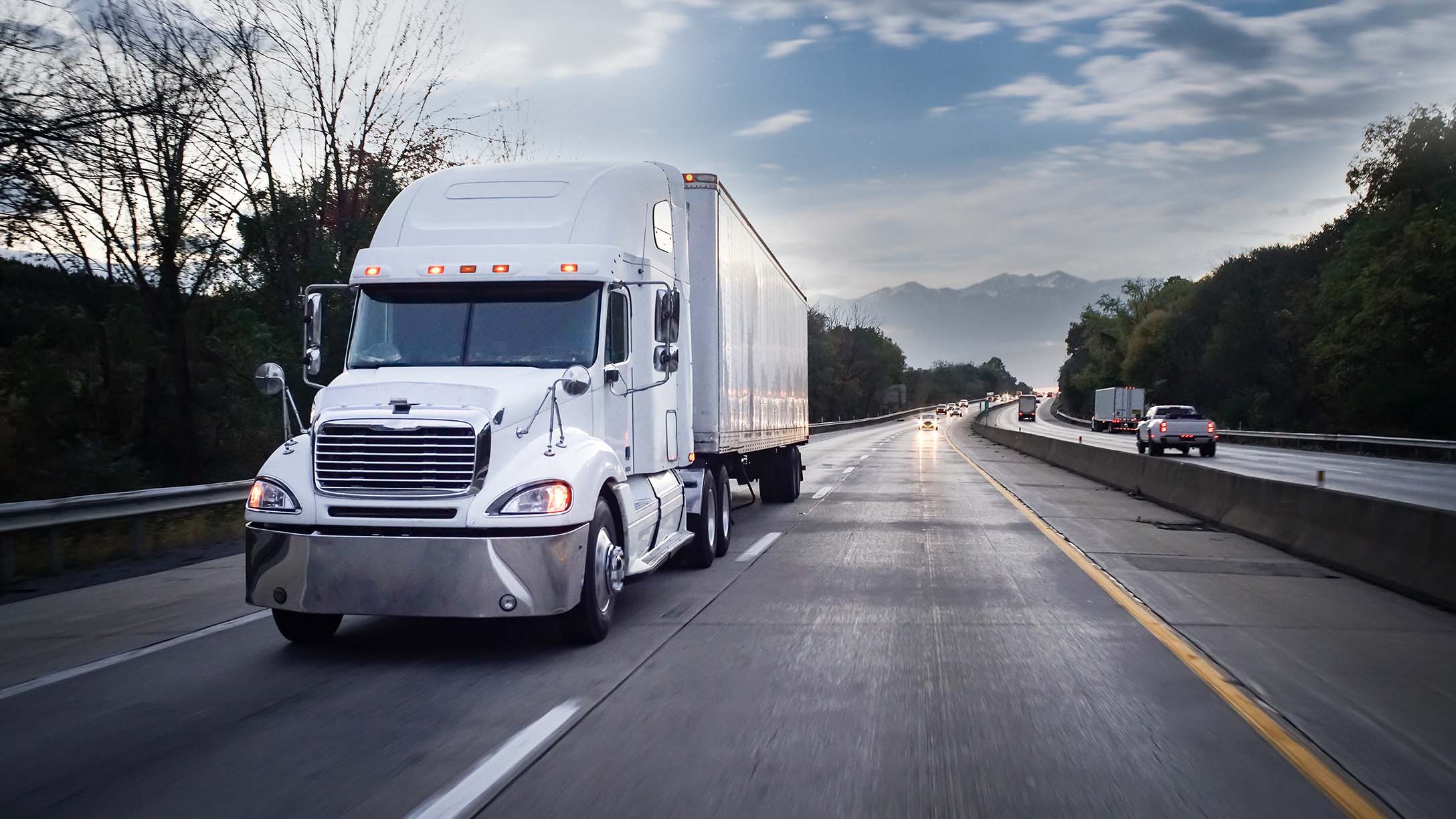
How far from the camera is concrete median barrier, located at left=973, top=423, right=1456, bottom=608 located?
32.3ft

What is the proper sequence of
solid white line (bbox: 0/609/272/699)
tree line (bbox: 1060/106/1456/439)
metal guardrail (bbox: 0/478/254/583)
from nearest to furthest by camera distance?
solid white line (bbox: 0/609/272/699), metal guardrail (bbox: 0/478/254/583), tree line (bbox: 1060/106/1456/439)

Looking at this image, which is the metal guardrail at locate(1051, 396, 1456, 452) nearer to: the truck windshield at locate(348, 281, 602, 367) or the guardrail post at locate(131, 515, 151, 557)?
the truck windshield at locate(348, 281, 602, 367)

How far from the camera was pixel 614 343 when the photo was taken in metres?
8.86

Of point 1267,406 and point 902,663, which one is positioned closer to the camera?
point 902,663

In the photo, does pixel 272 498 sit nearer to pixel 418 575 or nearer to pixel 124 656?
pixel 418 575

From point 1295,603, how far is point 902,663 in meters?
4.28

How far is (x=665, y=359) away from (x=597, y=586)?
7.70 ft

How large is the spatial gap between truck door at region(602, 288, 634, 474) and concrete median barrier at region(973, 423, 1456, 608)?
22.3 feet

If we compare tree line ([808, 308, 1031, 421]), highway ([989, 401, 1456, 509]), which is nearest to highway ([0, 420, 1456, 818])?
highway ([989, 401, 1456, 509])

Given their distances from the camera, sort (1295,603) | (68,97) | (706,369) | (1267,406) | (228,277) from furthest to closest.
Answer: (1267,406) → (228,277) → (68,97) → (706,369) → (1295,603)

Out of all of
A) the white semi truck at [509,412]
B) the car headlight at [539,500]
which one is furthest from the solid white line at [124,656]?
the car headlight at [539,500]

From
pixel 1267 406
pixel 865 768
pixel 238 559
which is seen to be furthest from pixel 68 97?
pixel 1267 406

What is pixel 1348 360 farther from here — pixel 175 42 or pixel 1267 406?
pixel 175 42

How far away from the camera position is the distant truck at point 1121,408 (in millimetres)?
81375
